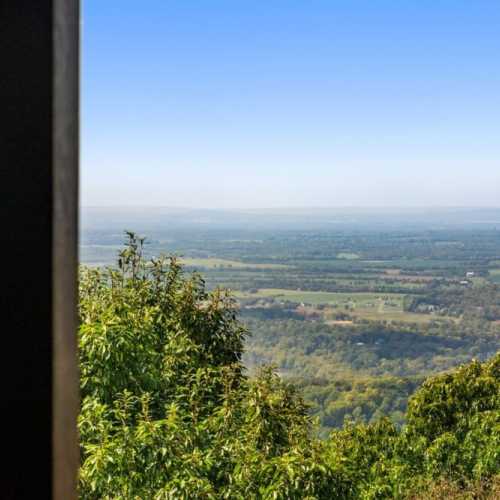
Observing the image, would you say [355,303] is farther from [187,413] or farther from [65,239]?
[65,239]

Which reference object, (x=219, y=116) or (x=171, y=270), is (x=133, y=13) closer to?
(x=219, y=116)

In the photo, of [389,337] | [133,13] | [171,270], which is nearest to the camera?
[171,270]

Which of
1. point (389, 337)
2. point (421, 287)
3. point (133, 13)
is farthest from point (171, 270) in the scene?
→ point (133, 13)

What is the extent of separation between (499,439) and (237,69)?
3205 cm

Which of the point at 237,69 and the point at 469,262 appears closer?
the point at 469,262

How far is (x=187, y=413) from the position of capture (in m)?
4.39

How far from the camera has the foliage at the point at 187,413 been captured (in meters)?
3.56

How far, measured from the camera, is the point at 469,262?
96.3ft
